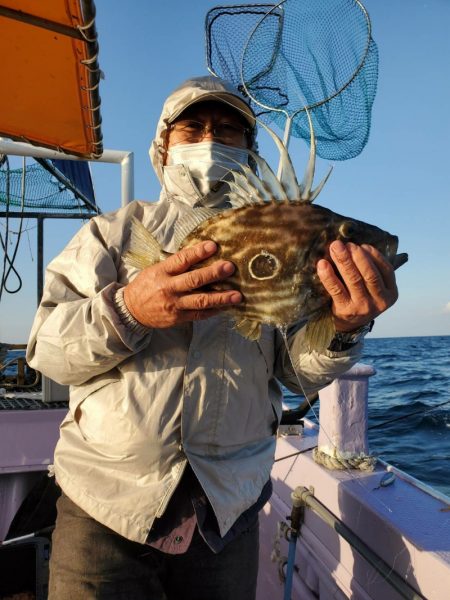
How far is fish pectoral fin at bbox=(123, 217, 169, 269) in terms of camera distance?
218 cm

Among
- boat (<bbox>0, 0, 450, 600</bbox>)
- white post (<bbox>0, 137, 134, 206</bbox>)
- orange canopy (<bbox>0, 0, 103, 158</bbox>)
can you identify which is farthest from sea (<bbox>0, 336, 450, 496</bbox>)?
white post (<bbox>0, 137, 134, 206</bbox>)

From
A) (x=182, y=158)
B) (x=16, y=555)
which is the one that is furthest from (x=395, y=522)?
(x=16, y=555)

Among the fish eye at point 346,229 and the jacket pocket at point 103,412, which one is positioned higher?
the fish eye at point 346,229

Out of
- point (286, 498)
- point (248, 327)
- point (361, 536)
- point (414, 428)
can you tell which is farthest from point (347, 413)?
point (414, 428)

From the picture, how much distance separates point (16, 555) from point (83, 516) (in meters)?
2.03

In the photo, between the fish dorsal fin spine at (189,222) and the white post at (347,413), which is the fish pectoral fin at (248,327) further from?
the white post at (347,413)

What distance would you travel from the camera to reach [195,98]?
8.82 ft

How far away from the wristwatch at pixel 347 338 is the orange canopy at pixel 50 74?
2.39 meters

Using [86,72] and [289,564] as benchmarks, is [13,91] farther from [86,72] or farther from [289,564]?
[289,564]

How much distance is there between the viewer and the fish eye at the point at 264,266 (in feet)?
6.68

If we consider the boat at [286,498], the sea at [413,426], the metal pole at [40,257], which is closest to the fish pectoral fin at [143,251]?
the boat at [286,498]

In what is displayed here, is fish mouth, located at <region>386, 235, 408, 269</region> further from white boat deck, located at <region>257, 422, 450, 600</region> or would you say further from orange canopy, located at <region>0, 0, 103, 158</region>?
orange canopy, located at <region>0, 0, 103, 158</region>

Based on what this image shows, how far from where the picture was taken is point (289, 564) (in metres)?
3.52

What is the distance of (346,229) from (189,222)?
77cm
